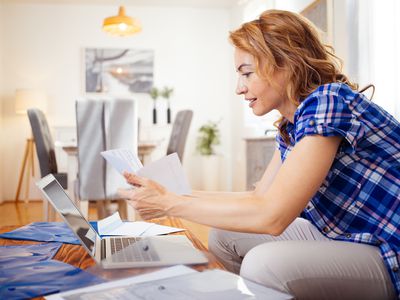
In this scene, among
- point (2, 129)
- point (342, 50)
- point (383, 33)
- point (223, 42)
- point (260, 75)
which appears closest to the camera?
point (260, 75)

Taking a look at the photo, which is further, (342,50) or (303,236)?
(342,50)

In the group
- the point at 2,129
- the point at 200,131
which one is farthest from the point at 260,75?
the point at 2,129

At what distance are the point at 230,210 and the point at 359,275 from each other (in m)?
0.30

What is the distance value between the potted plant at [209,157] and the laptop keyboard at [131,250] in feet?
17.1

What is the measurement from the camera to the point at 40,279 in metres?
0.93

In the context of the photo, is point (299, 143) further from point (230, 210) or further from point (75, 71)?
point (75, 71)

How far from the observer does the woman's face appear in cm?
123

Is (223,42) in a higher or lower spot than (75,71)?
higher

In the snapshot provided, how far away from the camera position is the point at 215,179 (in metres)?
6.62

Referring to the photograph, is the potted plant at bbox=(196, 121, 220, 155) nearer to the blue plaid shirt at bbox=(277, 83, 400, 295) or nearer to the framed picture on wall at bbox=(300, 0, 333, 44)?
the framed picture on wall at bbox=(300, 0, 333, 44)

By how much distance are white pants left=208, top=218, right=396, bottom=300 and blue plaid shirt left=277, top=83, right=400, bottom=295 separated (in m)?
0.03

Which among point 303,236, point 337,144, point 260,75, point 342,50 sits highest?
point 342,50

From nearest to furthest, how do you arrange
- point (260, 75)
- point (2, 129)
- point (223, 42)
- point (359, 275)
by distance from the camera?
point (359, 275), point (260, 75), point (2, 129), point (223, 42)

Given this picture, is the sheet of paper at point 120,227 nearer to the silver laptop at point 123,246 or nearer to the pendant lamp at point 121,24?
the silver laptop at point 123,246
